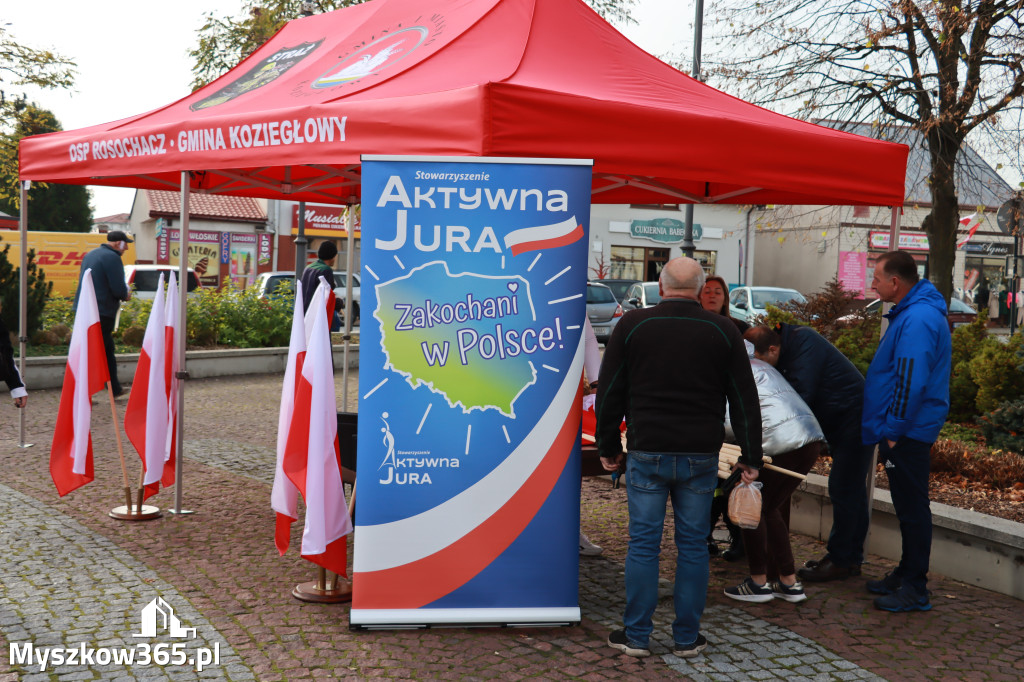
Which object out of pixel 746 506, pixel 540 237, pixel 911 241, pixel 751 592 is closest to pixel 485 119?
pixel 540 237

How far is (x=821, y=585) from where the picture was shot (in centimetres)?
501

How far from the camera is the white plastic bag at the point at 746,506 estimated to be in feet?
13.7

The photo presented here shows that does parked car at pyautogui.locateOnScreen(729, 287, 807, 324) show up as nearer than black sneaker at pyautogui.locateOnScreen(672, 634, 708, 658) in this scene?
No

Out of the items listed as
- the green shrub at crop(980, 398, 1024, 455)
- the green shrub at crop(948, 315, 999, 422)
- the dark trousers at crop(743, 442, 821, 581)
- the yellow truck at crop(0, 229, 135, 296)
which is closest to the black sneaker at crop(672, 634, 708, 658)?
the dark trousers at crop(743, 442, 821, 581)

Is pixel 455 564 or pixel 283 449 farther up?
pixel 283 449

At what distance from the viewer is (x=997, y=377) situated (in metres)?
7.82

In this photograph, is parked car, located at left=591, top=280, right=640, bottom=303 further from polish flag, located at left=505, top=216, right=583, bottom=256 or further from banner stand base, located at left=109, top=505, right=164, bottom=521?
polish flag, located at left=505, top=216, right=583, bottom=256

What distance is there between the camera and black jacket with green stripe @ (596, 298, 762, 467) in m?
3.82

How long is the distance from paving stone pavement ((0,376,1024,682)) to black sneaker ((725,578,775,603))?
47 mm

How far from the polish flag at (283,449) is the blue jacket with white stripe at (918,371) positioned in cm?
310

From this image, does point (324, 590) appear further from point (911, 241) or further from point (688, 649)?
point (911, 241)

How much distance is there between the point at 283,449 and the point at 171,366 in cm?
182

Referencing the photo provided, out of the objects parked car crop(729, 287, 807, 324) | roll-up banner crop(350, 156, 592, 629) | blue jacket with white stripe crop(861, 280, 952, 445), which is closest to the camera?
roll-up banner crop(350, 156, 592, 629)

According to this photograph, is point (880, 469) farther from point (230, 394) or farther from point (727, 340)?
point (230, 394)
